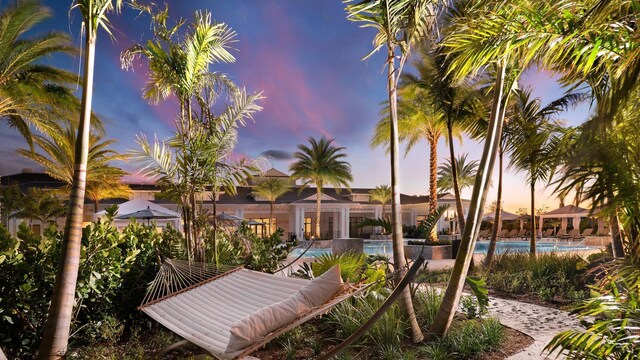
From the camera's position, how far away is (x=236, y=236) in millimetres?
6148

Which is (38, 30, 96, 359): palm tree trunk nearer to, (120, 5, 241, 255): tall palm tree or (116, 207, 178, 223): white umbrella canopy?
(120, 5, 241, 255): tall palm tree

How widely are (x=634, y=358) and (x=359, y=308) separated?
8.33ft

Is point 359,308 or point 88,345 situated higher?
point 359,308

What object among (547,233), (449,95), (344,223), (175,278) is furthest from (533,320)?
(547,233)

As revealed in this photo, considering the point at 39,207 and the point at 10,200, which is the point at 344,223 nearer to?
the point at 39,207

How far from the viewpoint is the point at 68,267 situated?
9.79 ft

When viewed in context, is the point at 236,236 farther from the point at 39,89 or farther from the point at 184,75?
the point at 39,89

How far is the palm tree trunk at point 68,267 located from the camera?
2.97 meters

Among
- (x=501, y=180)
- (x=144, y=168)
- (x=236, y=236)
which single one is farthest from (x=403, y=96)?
(x=144, y=168)

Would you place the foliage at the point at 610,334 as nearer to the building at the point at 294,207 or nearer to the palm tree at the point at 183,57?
the palm tree at the point at 183,57

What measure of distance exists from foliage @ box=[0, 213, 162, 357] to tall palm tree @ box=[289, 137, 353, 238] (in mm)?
15898

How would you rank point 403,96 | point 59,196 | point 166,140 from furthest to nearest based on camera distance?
point 59,196 < point 403,96 < point 166,140

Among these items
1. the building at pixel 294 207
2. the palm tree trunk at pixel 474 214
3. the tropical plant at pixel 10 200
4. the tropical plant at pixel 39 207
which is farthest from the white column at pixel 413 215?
the palm tree trunk at pixel 474 214

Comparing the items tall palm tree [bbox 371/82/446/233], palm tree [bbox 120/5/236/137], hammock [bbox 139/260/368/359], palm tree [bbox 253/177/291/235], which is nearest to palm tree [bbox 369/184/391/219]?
palm tree [bbox 253/177/291/235]
